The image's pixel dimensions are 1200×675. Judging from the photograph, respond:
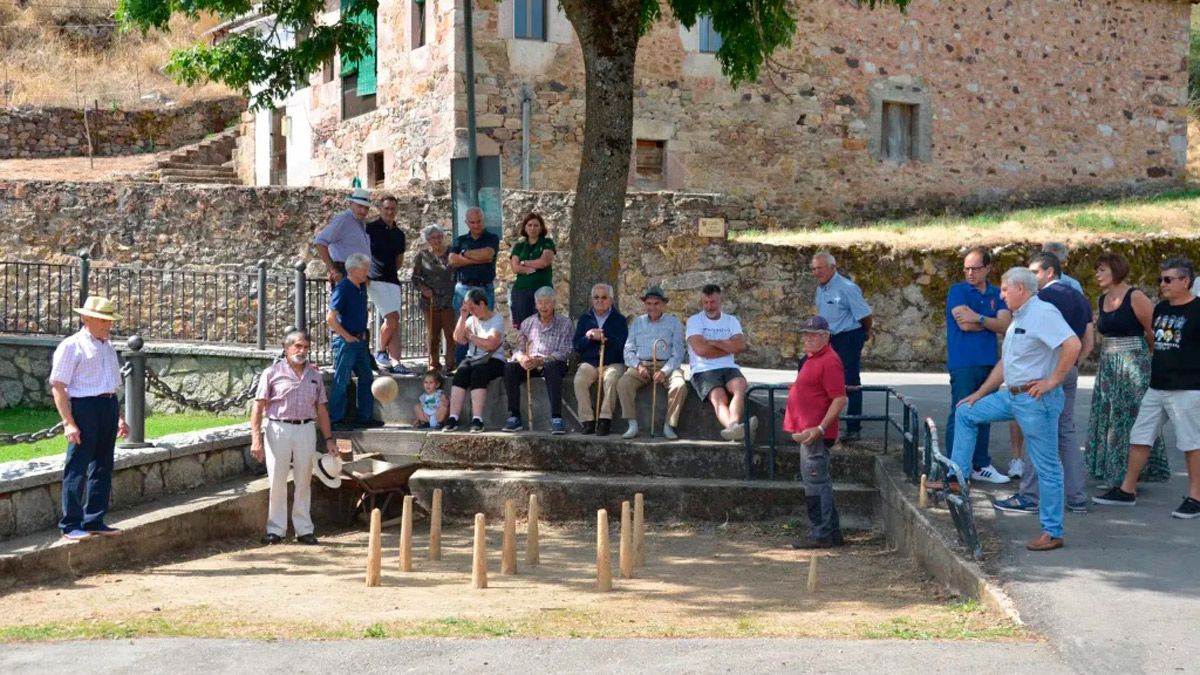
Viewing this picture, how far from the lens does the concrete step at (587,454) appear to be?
1149 cm

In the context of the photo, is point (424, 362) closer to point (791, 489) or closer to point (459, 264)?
point (459, 264)

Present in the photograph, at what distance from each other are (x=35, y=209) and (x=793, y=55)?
12.3 metres

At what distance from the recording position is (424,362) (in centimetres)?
1488

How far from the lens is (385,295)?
13.2 meters

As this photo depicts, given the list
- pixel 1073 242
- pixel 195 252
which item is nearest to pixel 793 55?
pixel 1073 242

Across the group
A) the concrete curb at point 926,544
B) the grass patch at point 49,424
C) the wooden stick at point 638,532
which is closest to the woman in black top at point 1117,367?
the concrete curb at point 926,544

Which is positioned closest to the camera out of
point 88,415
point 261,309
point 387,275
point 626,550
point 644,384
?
point 88,415

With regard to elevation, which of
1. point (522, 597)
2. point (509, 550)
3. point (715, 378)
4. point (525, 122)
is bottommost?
point (522, 597)

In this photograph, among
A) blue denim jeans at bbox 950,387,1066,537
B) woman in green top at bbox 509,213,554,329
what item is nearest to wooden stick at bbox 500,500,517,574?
blue denim jeans at bbox 950,387,1066,537

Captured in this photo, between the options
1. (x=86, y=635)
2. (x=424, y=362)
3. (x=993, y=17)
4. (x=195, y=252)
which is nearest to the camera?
(x=86, y=635)

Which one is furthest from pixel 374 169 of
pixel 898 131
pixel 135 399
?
pixel 135 399

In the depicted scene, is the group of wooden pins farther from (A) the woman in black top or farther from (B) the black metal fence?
(B) the black metal fence

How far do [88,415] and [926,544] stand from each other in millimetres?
5447

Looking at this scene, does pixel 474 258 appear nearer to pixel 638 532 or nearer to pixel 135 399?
pixel 135 399
